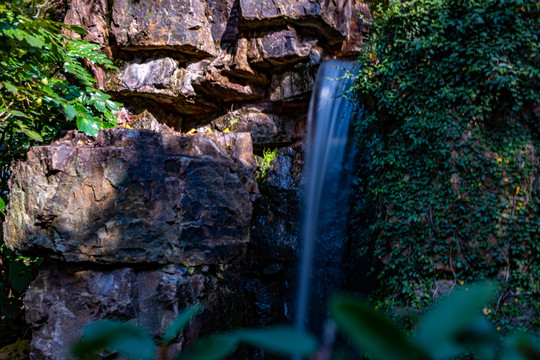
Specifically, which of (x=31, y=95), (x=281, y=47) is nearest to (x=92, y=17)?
(x=281, y=47)

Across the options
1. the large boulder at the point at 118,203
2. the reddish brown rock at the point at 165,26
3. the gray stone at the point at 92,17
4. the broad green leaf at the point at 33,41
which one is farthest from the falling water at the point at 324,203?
the gray stone at the point at 92,17

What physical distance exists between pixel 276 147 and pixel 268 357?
3660mm

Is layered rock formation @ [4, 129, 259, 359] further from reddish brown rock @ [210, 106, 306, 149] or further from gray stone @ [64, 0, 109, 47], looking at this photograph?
gray stone @ [64, 0, 109, 47]

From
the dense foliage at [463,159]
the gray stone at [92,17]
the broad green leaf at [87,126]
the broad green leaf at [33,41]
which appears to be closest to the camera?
the broad green leaf at [33,41]

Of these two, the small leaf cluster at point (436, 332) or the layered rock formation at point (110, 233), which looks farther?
the layered rock formation at point (110, 233)

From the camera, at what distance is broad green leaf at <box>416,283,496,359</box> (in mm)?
319

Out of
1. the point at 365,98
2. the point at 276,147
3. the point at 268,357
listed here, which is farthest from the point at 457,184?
the point at 276,147

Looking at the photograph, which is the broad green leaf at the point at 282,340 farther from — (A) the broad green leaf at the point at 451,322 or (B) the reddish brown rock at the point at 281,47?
(B) the reddish brown rock at the point at 281,47

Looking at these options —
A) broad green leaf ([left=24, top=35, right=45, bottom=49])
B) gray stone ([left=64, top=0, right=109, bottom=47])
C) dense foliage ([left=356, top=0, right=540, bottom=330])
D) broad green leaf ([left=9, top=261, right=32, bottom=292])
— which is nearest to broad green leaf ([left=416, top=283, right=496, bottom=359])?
broad green leaf ([left=24, top=35, right=45, bottom=49])

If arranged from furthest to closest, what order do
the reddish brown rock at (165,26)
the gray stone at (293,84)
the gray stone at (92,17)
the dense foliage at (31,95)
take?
the gray stone at (92,17)
the reddish brown rock at (165,26)
the gray stone at (293,84)
the dense foliage at (31,95)

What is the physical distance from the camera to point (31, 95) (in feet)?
13.1

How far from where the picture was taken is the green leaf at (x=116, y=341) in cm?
32

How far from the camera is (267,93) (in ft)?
24.0

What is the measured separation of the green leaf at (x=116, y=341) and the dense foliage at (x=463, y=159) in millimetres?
3887
